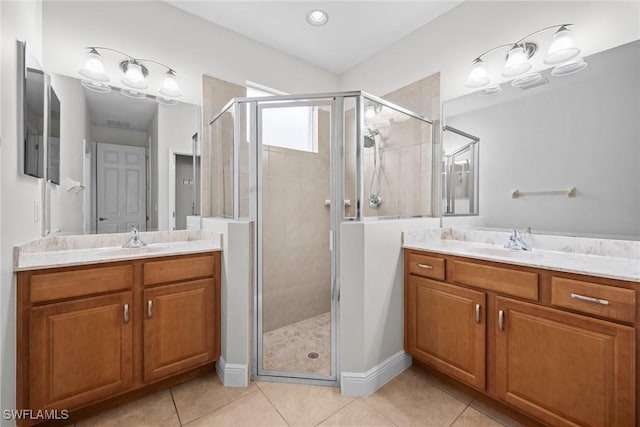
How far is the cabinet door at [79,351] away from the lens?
1.28 meters

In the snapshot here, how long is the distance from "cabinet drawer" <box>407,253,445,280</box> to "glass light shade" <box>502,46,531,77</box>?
1357 millimetres

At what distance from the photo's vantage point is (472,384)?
1.53 metres

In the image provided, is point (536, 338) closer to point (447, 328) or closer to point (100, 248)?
point (447, 328)

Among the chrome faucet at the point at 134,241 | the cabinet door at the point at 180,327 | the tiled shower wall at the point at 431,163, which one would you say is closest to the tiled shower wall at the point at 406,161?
the tiled shower wall at the point at 431,163

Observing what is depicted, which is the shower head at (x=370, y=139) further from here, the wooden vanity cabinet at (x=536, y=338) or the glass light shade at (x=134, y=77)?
the glass light shade at (x=134, y=77)

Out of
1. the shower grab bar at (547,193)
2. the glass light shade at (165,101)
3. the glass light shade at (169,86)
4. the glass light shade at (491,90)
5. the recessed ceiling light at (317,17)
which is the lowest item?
the shower grab bar at (547,193)

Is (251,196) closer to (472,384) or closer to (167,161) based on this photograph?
(167,161)

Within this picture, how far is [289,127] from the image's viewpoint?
186 centimetres

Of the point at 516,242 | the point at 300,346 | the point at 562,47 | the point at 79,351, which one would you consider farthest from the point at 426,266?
the point at 79,351

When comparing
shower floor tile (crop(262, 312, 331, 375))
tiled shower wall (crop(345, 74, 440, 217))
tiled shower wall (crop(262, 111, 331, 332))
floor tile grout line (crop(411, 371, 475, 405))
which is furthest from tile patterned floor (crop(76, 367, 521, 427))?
tiled shower wall (crop(345, 74, 440, 217))

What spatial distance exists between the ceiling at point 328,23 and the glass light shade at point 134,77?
2.04 ft

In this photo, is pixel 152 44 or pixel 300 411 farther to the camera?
pixel 152 44

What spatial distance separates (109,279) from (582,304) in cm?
230

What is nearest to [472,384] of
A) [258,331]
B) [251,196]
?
[258,331]
